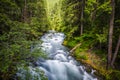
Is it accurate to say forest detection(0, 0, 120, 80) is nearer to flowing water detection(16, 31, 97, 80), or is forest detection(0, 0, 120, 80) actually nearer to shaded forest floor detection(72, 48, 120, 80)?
shaded forest floor detection(72, 48, 120, 80)

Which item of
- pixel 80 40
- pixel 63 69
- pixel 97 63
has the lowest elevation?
pixel 63 69

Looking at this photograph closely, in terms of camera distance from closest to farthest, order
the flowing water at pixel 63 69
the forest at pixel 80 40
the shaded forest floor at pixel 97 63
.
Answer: the forest at pixel 80 40, the shaded forest floor at pixel 97 63, the flowing water at pixel 63 69

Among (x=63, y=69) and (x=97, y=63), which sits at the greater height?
(x=97, y=63)

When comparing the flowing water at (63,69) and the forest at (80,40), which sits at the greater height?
the forest at (80,40)

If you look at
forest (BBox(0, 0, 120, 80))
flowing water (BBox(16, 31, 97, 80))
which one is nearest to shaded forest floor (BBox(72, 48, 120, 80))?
forest (BBox(0, 0, 120, 80))

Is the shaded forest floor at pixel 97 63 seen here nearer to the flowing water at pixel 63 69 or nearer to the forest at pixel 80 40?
the forest at pixel 80 40

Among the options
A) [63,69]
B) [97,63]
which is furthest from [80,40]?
[63,69]

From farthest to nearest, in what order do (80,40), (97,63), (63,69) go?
1. (80,40)
2. (97,63)
3. (63,69)

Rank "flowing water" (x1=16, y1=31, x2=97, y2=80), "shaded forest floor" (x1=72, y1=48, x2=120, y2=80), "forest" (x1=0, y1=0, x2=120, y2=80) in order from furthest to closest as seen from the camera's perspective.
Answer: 1. "flowing water" (x1=16, y1=31, x2=97, y2=80)
2. "shaded forest floor" (x1=72, y1=48, x2=120, y2=80)
3. "forest" (x1=0, y1=0, x2=120, y2=80)

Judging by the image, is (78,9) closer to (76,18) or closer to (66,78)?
(76,18)

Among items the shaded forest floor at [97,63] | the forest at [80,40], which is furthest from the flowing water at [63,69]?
the forest at [80,40]

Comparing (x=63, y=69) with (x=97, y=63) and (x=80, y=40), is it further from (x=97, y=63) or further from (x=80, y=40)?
(x=80, y=40)

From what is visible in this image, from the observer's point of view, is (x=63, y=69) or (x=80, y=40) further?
(x=80, y=40)

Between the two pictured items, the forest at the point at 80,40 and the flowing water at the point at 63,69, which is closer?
the forest at the point at 80,40
